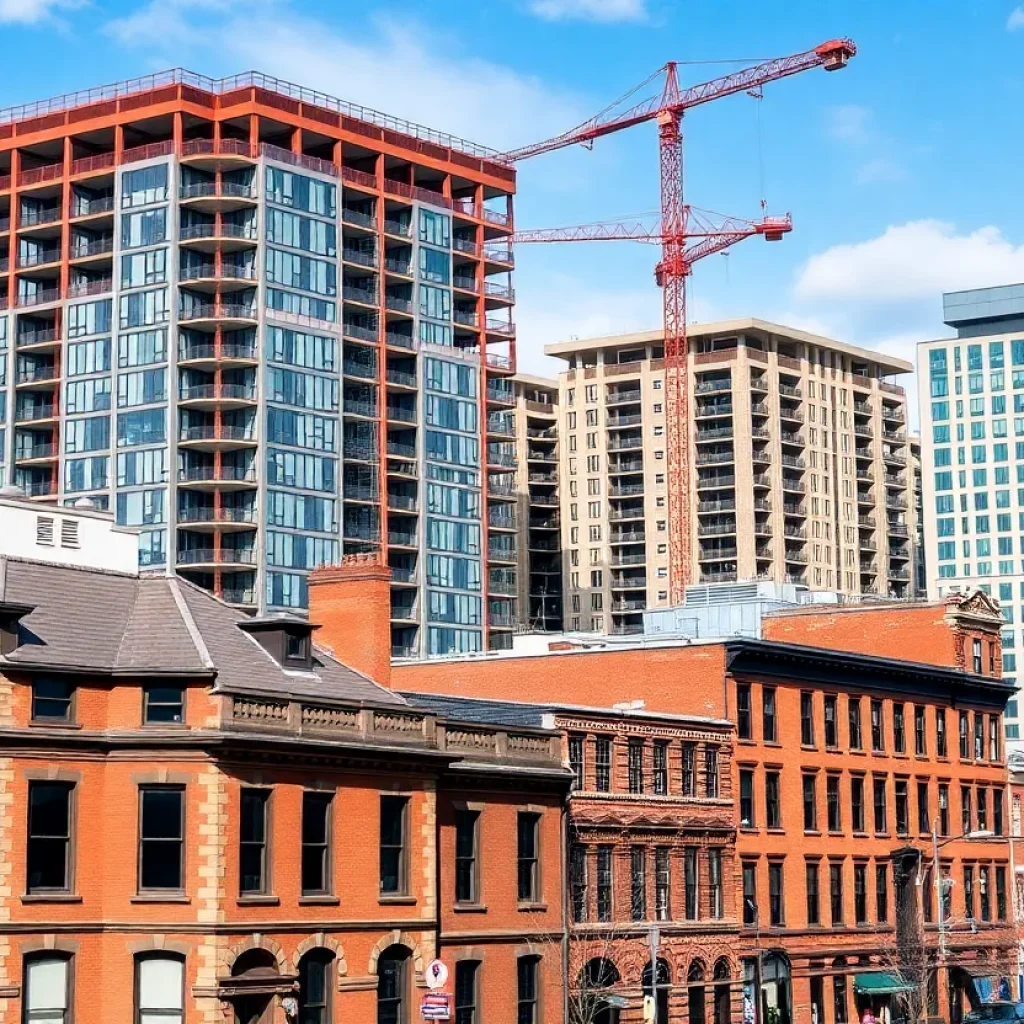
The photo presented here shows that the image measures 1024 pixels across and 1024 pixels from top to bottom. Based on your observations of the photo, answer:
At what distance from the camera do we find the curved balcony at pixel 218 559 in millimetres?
138000

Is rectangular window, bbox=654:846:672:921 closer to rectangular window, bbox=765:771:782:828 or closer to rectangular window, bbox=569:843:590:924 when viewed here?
rectangular window, bbox=569:843:590:924

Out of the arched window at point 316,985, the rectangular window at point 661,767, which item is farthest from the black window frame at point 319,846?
the rectangular window at point 661,767

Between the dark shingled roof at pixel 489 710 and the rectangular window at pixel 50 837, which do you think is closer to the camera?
the rectangular window at pixel 50 837

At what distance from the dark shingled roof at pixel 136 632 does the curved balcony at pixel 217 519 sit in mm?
82539

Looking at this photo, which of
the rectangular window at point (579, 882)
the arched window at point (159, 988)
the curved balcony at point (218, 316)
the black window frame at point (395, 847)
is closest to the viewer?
the arched window at point (159, 988)

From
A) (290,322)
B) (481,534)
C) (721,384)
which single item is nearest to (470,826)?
(290,322)

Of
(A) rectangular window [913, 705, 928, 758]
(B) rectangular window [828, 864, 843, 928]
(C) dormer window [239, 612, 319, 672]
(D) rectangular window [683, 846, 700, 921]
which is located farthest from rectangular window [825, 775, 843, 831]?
(C) dormer window [239, 612, 319, 672]

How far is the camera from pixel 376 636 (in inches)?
2402

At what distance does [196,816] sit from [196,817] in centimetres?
2

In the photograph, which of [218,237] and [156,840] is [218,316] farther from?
[156,840]

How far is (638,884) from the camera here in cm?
6806

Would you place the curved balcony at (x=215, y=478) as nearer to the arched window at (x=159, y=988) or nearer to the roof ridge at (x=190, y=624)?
the roof ridge at (x=190, y=624)

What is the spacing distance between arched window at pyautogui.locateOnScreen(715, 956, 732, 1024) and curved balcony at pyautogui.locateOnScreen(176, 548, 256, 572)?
71.2 m

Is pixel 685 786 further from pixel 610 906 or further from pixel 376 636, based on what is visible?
pixel 376 636
